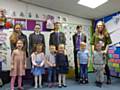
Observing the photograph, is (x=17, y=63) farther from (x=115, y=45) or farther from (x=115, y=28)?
(x=115, y=28)

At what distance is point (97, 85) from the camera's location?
4918 mm

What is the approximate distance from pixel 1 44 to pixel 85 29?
8.56 feet

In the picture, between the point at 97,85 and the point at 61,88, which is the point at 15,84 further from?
the point at 97,85

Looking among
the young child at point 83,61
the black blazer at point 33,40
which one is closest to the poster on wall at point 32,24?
the black blazer at point 33,40

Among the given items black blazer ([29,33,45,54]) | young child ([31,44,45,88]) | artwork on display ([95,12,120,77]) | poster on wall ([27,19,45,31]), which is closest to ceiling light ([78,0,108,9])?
artwork on display ([95,12,120,77])

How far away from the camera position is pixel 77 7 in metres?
5.99

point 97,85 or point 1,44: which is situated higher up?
point 1,44

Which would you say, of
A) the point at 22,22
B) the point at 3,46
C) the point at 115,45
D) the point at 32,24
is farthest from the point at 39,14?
the point at 115,45

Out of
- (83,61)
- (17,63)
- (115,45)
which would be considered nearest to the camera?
(17,63)

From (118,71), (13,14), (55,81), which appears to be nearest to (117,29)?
(118,71)

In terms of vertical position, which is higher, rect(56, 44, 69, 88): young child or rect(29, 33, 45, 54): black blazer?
rect(29, 33, 45, 54): black blazer

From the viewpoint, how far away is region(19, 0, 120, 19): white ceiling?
562 centimetres

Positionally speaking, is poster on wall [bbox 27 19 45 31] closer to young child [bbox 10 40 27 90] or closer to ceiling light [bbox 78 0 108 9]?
ceiling light [bbox 78 0 108 9]

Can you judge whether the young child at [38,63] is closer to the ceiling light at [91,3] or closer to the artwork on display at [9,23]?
the artwork on display at [9,23]
